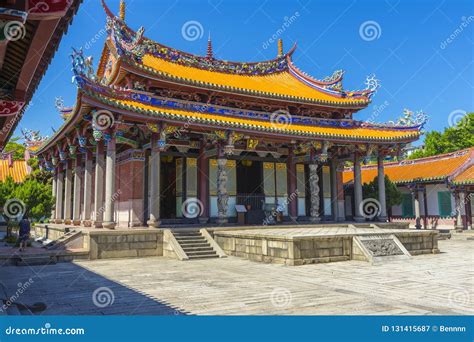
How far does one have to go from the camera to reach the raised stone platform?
1144 centimetres

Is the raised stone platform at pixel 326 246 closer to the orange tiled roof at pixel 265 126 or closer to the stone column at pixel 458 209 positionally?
the orange tiled roof at pixel 265 126

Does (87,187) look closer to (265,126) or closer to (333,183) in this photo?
(265,126)

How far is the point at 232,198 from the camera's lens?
60.6ft

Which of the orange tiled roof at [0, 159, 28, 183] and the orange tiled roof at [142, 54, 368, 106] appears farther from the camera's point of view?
the orange tiled roof at [0, 159, 28, 183]

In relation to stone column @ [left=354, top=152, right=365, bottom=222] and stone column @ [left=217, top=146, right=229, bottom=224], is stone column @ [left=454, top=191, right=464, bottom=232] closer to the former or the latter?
stone column @ [left=354, top=152, right=365, bottom=222]

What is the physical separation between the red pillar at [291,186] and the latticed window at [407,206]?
446 inches

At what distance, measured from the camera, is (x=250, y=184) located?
19219 millimetres

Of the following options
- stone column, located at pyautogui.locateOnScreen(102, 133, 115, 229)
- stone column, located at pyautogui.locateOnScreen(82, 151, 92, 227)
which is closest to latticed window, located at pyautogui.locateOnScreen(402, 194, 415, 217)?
stone column, located at pyautogui.locateOnScreen(82, 151, 92, 227)

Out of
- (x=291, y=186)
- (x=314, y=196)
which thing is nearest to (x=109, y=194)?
(x=314, y=196)

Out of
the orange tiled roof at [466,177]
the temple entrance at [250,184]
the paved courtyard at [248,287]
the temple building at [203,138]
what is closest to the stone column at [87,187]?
the temple building at [203,138]

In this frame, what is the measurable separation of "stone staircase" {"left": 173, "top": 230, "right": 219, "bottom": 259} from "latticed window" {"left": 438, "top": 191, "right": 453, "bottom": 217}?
17859 millimetres

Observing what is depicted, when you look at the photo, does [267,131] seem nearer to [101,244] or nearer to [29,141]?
[101,244]

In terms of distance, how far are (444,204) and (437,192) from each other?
0.86m

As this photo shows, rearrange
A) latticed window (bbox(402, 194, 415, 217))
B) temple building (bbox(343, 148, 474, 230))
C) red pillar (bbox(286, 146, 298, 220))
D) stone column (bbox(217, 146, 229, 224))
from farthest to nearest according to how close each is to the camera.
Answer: latticed window (bbox(402, 194, 415, 217))
temple building (bbox(343, 148, 474, 230))
red pillar (bbox(286, 146, 298, 220))
stone column (bbox(217, 146, 229, 224))
